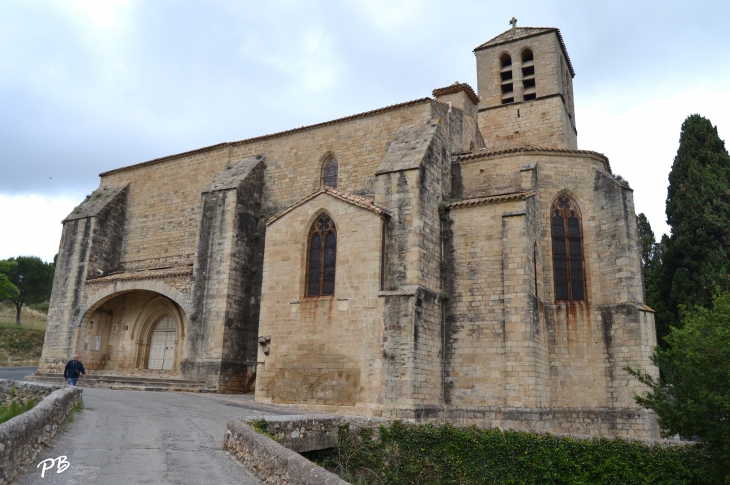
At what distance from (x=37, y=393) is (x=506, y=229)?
11.4 m

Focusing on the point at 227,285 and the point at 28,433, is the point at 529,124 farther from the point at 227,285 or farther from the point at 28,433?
the point at 28,433

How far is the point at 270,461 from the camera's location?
6.12 metres

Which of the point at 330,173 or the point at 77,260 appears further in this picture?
the point at 77,260

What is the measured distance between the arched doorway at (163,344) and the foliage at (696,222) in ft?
55.4

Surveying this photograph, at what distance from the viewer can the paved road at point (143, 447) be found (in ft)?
19.1

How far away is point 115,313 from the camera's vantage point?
20.8 meters

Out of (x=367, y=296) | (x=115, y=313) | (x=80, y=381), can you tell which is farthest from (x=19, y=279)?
(x=367, y=296)

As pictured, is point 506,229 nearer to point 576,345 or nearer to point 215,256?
point 576,345

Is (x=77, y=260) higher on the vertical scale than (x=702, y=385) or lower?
higher

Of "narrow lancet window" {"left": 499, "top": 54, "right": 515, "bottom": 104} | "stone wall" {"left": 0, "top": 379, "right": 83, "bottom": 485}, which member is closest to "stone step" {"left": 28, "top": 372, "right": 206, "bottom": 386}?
"stone wall" {"left": 0, "top": 379, "right": 83, "bottom": 485}

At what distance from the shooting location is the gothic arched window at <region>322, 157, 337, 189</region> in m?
18.1

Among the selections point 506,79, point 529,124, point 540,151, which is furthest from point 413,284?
point 506,79

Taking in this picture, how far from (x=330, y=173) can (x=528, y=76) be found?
34.6 ft

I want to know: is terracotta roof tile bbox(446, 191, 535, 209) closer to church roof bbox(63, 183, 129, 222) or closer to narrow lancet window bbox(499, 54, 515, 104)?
narrow lancet window bbox(499, 54, 515, 104)
